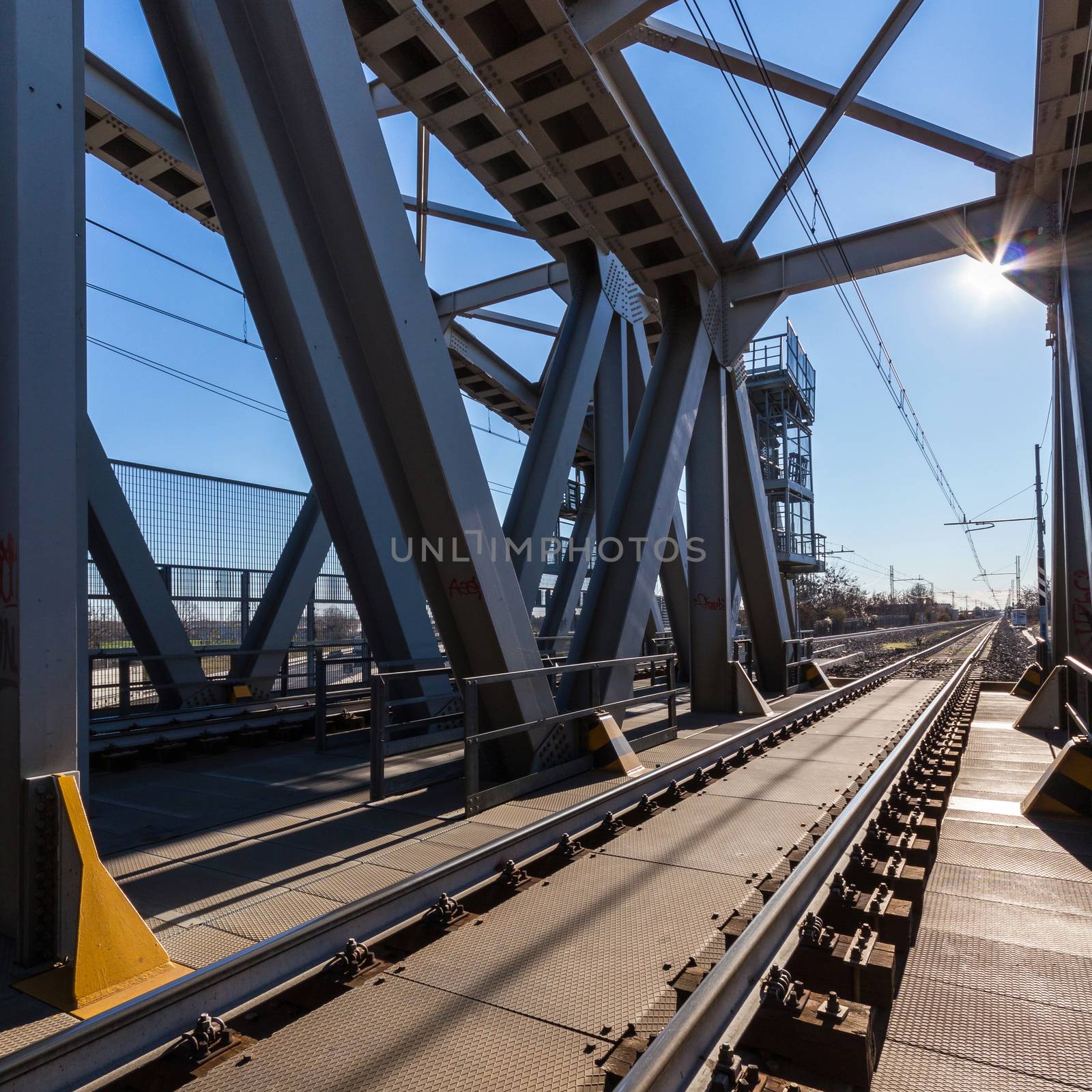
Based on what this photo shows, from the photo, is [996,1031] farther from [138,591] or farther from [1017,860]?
[138,591]

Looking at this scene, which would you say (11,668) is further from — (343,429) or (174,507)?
(174,507)

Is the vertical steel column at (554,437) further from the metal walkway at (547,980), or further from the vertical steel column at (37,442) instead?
the vertical steel column at (37,442)

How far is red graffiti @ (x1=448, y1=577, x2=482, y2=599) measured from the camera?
5543 millimetres

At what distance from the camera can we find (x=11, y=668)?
2.94 metres

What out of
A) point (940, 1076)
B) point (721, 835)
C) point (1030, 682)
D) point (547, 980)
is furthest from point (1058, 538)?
point (547, 980)

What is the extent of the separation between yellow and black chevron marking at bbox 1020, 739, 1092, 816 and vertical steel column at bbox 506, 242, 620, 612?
231 inches

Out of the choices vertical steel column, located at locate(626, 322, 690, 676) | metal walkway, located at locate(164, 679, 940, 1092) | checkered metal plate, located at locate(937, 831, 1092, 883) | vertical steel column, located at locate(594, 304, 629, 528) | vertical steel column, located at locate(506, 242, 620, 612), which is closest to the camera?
metal walkway, located at locate(164, 679, 940, 1092)

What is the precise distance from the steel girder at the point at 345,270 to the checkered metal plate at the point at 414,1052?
3.23 metres

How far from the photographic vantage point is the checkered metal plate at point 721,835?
4219mm

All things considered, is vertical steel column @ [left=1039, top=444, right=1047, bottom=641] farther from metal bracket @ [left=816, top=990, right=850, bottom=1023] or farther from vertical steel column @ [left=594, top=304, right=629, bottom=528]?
metal bracket @ [left=816, top=990, right=850, bottom=1023]

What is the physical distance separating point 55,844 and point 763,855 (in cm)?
348

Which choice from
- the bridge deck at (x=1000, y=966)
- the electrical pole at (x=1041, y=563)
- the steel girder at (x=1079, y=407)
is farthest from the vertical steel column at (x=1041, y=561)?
the bridge deck at (x=1000, y=966)

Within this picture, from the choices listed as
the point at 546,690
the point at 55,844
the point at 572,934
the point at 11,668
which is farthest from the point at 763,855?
the point at 11,668

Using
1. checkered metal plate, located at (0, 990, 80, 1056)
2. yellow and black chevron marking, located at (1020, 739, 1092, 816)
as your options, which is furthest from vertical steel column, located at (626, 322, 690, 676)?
checkered metal plate, located at (0, 990, 80, 1056)
